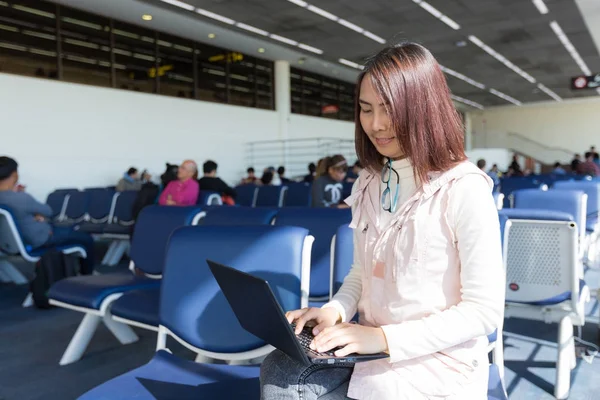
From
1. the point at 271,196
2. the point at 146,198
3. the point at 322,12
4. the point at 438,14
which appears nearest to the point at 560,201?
the point at 271,196

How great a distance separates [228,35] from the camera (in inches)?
433

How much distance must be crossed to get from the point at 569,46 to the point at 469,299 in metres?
13.9

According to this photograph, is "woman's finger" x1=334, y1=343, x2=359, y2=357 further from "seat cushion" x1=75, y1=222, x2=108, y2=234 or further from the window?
the window

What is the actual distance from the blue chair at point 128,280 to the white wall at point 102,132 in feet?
21.7

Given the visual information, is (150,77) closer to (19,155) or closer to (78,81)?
(78,81)

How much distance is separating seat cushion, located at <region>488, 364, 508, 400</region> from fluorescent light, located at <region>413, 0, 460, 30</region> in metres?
8.69

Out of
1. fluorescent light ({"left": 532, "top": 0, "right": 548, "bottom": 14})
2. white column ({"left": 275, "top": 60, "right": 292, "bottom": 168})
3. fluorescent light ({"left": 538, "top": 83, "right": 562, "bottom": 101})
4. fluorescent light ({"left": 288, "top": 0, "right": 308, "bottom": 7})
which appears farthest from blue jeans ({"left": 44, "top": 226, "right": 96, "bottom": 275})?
fluorescent light ({"left": 538, "top": 83, "right": 562, "bottom": 101})

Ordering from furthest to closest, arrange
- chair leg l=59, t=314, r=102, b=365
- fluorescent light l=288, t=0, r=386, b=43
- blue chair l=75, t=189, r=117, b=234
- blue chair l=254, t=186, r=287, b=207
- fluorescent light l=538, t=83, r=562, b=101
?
fluorescent light l=538, t=83, r=562, b=101 < fluorescent light l=288, t=0, r=386, b=43 < blue chair l=254, t=186, r=287, b=207 < blue chair l=75, t=189, r=117, b=234 < chair leg l=59, t=314, r=102, b=365

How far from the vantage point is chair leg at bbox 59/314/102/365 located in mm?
2715

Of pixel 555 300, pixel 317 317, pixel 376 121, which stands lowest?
pixel 555 300

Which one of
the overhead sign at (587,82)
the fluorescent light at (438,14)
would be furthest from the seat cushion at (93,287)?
the overhead sign at (587,82)

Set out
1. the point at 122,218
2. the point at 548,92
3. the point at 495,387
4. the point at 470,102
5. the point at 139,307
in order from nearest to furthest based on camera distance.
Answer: the point at 495,387, the point at 139,307, the point at 122,218, the point at 548,92, the point at 470,102

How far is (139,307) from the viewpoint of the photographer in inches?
84.0

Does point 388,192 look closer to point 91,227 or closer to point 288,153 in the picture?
point 91,227
